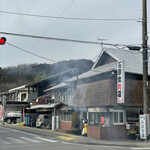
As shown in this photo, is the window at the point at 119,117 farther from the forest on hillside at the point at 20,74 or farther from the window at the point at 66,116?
the forest on hillside at the point at 20,74

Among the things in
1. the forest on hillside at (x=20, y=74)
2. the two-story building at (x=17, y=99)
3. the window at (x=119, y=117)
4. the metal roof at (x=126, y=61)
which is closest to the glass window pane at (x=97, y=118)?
the window at (x=119, y=117)

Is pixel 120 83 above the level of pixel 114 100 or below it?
above

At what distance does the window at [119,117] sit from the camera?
20.3m

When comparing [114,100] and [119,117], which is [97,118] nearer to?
[119,117]

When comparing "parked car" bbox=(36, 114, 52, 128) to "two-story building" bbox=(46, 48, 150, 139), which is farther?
"parked car" bbox=(36, 114, 52, 128)

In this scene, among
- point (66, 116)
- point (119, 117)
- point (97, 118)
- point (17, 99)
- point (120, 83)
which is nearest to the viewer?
point (120, 83)

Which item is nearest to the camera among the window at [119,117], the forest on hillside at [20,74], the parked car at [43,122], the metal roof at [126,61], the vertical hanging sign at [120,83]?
the vertical hanging sign at [120,83]

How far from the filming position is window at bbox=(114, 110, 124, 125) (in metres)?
20.3

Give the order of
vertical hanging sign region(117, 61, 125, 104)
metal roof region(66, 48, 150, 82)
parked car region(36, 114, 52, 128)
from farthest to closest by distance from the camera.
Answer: parked car region(36, 114, 52, 128)
metal roof region(66, 48, 150, 82)
vertical hanging sign region(117, 61, 125, 104)

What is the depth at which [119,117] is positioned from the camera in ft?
66.9

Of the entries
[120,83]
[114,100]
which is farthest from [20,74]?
[120,83]

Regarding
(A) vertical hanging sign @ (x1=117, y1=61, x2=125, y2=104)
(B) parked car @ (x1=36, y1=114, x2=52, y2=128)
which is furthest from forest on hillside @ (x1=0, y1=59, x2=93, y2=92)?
(A) vertical hanging sign @ (x1=117, y1=61, x2=125, y2=104)

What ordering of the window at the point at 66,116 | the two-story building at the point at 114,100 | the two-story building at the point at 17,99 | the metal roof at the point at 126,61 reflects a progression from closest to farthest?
the two-story building at the point at 114,100, the metal roof at the point at 126,61, the window at the point at 66,116, the two-story building at the point at 17,99

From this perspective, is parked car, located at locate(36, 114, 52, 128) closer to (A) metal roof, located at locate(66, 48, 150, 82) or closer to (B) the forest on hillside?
(A) metal roof, located at locate(66, 48, 150, 82)
